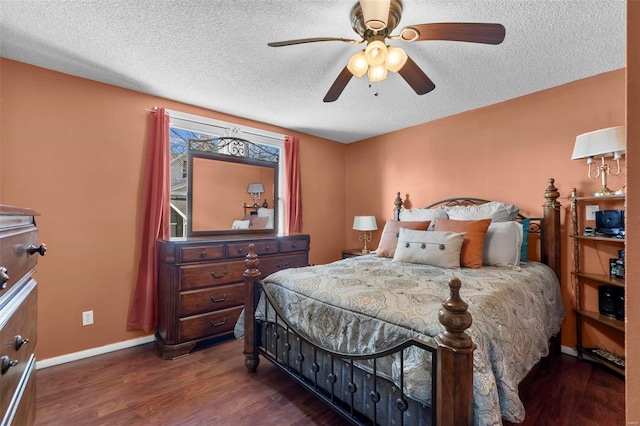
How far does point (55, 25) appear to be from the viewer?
72.0 inches

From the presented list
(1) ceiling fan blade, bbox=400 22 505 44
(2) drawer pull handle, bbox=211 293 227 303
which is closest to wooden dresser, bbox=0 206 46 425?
(2) drawer pull handle, bbox=211 293 227 303

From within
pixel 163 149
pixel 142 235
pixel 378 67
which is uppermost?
pixel 378 67

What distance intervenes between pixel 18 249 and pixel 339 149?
13.4 ft

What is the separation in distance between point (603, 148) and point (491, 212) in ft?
2.91

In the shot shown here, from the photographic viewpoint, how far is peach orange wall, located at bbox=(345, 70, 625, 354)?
2523 millimetres

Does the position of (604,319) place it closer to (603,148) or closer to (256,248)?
(603,148)

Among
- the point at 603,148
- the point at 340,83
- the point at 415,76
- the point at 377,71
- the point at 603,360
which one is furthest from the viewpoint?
the point at 603,360

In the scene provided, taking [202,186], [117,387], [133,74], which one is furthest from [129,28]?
[117,387]

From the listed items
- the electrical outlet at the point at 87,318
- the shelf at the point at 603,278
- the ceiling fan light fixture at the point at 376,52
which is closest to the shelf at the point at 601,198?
the shelf at the point at 603,278

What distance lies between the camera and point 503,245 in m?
2.37

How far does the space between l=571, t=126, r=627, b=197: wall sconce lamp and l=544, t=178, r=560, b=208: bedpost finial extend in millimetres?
278

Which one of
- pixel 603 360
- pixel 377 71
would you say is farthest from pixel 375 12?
pixel 603 360

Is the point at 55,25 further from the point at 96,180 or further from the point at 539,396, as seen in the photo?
the point at 539,396

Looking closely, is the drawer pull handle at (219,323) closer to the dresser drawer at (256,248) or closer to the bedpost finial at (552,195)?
the dresser drawer at (256,248)
